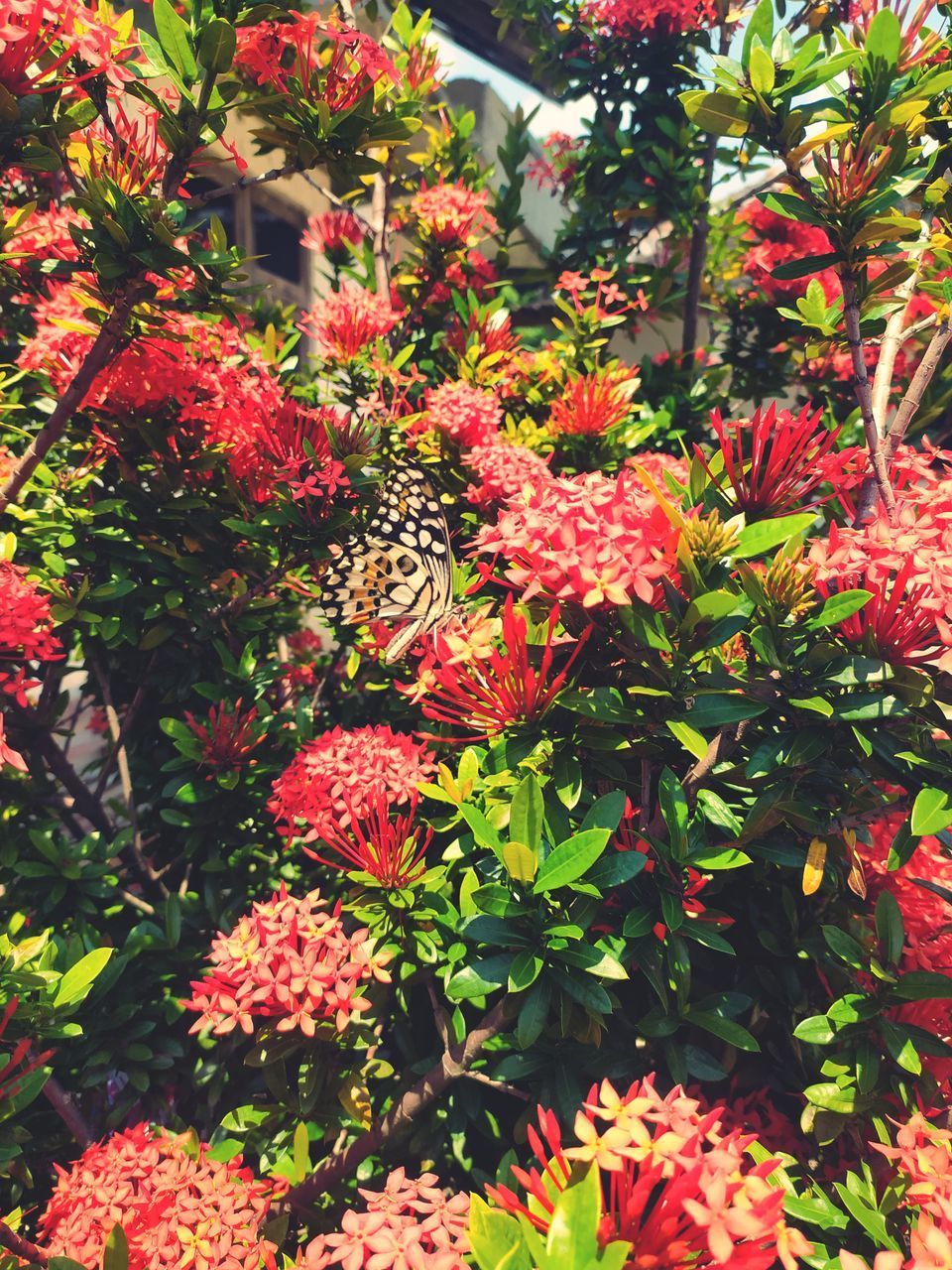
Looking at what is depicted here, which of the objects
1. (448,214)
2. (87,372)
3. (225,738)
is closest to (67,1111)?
(225,738)

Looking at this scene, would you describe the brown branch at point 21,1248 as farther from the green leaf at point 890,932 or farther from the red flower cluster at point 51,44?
the red flower cluster at point 51,44

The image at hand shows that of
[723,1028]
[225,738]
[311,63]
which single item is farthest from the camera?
[225,738]

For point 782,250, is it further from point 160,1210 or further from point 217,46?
point 160,1210

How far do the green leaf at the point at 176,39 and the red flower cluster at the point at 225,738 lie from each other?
1441mm

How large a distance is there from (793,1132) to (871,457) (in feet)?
4.67

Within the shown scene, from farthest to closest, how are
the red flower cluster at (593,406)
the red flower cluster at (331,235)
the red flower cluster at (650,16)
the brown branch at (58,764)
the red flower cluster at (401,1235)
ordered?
the red flower cluster at (331,235) < the red flower cluster at (650,16) < the red flower cluster at (593,406) < the brown branch at (58,764) < the red flower cluster at (401,1235)

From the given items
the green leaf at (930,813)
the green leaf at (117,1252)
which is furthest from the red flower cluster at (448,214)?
the green leaf at (117,1252)

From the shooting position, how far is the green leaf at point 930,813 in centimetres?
114

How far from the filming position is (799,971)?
Answer: 1.74m

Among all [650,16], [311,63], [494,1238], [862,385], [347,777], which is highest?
Answer: [650,16]

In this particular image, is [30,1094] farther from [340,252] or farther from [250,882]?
[340,252]

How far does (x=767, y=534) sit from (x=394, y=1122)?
1418mm

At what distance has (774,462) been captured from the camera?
130cm

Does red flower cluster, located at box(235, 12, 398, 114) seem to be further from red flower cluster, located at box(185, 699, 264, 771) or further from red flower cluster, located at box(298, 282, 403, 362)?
red flower cluster, located at box(185, 699, 264, 771)
